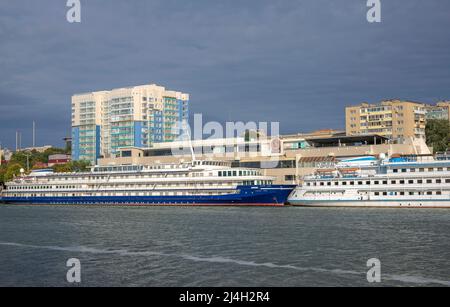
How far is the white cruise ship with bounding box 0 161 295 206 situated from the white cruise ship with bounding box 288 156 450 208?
19.4ft

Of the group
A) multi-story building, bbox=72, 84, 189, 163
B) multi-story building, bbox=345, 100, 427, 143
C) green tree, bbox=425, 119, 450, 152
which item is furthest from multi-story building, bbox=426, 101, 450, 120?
multi-story building, bbox=72, 84, 189, 163

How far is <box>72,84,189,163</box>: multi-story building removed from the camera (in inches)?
6127

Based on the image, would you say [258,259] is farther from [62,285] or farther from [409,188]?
[409,188]

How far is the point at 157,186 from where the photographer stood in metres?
88.9

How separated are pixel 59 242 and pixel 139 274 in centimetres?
1439

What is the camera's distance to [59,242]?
39719mm

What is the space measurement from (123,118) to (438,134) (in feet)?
282

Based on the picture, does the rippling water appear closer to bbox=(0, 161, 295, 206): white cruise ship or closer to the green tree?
bbox=(0, 161, 295, 206): white cruise ship

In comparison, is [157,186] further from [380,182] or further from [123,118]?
[123,118]

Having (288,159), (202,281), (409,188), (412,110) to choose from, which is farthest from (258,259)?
(412,110)

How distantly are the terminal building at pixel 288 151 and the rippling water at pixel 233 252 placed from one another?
130ft

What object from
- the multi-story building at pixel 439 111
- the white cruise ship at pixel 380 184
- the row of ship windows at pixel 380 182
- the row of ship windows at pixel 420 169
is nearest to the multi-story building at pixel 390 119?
the multi-story building at pixel 439 111

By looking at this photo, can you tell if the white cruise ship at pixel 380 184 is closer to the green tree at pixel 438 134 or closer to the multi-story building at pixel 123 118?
the green tree at pixel 438 134

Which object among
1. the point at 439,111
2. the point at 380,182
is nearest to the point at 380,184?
Result: the point at 380,182
